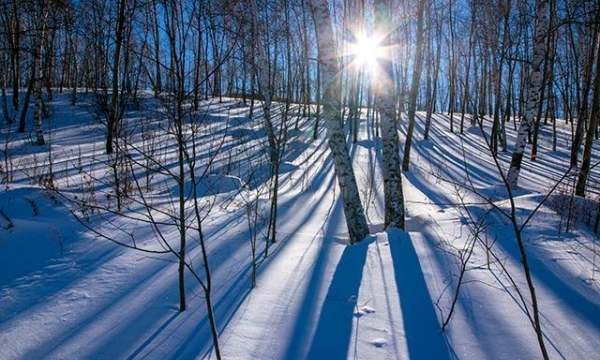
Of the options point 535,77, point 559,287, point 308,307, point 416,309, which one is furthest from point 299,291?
point 535,77

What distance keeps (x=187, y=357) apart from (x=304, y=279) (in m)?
1.19

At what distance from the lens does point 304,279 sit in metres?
2.90

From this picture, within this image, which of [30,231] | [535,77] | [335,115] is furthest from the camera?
[535,77]

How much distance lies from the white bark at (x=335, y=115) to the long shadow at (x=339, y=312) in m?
0.58

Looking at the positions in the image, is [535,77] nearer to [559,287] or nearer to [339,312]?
[559,287]

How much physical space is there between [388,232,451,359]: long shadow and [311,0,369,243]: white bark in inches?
22.0

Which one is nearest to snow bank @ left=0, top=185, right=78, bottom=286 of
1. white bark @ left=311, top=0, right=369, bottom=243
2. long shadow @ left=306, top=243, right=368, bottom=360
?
long shadow @ left=306, top=243, right=368, bottom=360

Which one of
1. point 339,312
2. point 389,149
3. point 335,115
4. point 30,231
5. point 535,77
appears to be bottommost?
point 339,312

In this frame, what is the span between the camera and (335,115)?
4.00 metres

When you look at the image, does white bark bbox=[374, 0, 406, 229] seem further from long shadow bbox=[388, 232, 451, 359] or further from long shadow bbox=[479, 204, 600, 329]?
long shadow bbox=[479, 204, 600, 329]

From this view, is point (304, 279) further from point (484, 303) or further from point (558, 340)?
point (558, 340)

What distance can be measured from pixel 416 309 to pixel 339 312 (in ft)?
1.78

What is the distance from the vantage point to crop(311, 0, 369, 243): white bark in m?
3.88

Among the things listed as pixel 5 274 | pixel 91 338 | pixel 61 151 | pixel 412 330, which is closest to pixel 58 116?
pixel 61 151
